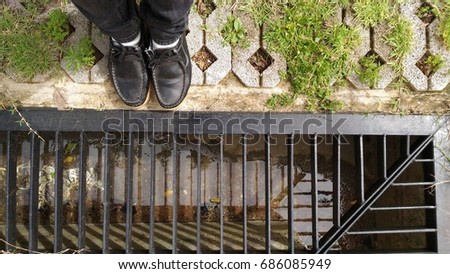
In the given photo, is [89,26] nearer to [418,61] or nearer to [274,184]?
[274,184]

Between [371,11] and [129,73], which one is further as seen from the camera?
[371,11]

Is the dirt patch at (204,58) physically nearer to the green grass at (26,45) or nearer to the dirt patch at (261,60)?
the dirt patch at (261,60)

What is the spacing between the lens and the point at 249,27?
124 inches

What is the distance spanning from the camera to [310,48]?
3.11 m

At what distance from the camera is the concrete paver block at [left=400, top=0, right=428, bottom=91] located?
318 centimetres

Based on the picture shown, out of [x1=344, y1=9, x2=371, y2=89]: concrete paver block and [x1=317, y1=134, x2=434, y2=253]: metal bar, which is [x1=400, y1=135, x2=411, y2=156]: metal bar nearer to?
[x1=317, y1=134, x2=434, y2=253]: metal bar

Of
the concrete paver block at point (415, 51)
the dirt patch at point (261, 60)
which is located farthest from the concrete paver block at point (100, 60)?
the concrete paver block at point (415, 51)

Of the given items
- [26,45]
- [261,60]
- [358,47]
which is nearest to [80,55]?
[26,45]

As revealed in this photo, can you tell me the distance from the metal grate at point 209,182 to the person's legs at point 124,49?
8.3 inches

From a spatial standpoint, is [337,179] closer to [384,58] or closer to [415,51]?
[384,58]

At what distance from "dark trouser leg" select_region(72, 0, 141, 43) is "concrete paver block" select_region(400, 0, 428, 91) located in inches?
76.1

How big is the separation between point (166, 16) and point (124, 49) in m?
0.68

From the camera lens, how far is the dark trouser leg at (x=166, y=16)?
2109 mm
